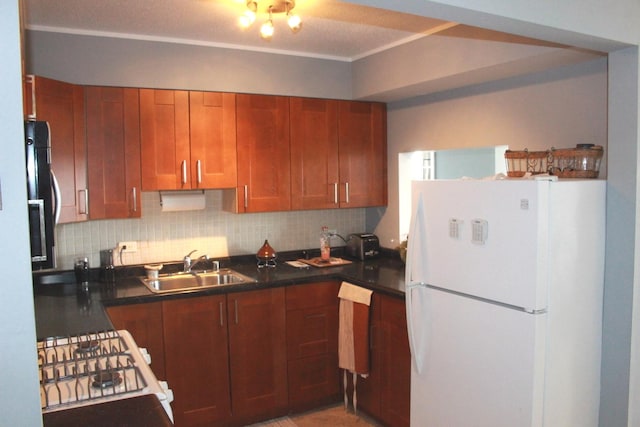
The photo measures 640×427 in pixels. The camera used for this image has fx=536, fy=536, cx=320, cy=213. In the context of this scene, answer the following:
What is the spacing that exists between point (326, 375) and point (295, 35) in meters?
2.21

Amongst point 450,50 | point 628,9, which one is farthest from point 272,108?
point 628,9

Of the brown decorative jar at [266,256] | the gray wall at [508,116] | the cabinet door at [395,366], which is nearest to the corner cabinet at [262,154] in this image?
the brown decorative jar at [266,256]

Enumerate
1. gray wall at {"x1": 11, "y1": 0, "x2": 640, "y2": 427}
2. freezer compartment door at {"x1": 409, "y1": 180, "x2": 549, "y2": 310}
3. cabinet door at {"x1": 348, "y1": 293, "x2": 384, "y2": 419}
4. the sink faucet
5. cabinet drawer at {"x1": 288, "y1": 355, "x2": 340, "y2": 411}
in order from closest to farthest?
1. gray wall at {"x1": 11, "y1": 0, "x2": 640, "y2": 427}
2. freezer compartment door at {"x1": 409, "y1": 180, "x2": 549, "y2": 310}
3. cabinet door at {"x1": 348, "y1": 293, "x2": 384, "y2": 419}
4. cabinet drawer at {"x1": 288, "y1": 355, "x2": 340, "y2": 411}
5. the sink faucet

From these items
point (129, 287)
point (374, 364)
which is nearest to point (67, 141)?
point (129, 287)

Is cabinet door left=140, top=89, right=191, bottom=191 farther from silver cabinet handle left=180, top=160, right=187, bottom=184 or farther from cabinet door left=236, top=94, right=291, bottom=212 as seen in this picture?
cabinet door left=236, top=94, right=291, bottom=212

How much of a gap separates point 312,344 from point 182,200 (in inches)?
51.5

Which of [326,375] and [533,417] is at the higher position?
[533,417]

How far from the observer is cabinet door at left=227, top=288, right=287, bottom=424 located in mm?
3311

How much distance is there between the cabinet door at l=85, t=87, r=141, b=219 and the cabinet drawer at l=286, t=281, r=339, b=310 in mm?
1100

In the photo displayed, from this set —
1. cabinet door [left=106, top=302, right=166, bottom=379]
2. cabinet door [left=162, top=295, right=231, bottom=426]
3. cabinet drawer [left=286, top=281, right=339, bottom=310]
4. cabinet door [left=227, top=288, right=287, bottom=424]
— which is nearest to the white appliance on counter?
cabinet drawer [left=286, top=281, right=339, bottom=310]

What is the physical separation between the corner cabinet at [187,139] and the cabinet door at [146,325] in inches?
30.0

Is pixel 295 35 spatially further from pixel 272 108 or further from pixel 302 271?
pixel 302 271

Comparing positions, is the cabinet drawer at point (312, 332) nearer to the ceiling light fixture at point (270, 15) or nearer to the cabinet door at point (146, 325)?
the cabinet door at point (146, 325)

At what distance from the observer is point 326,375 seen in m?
3.62
